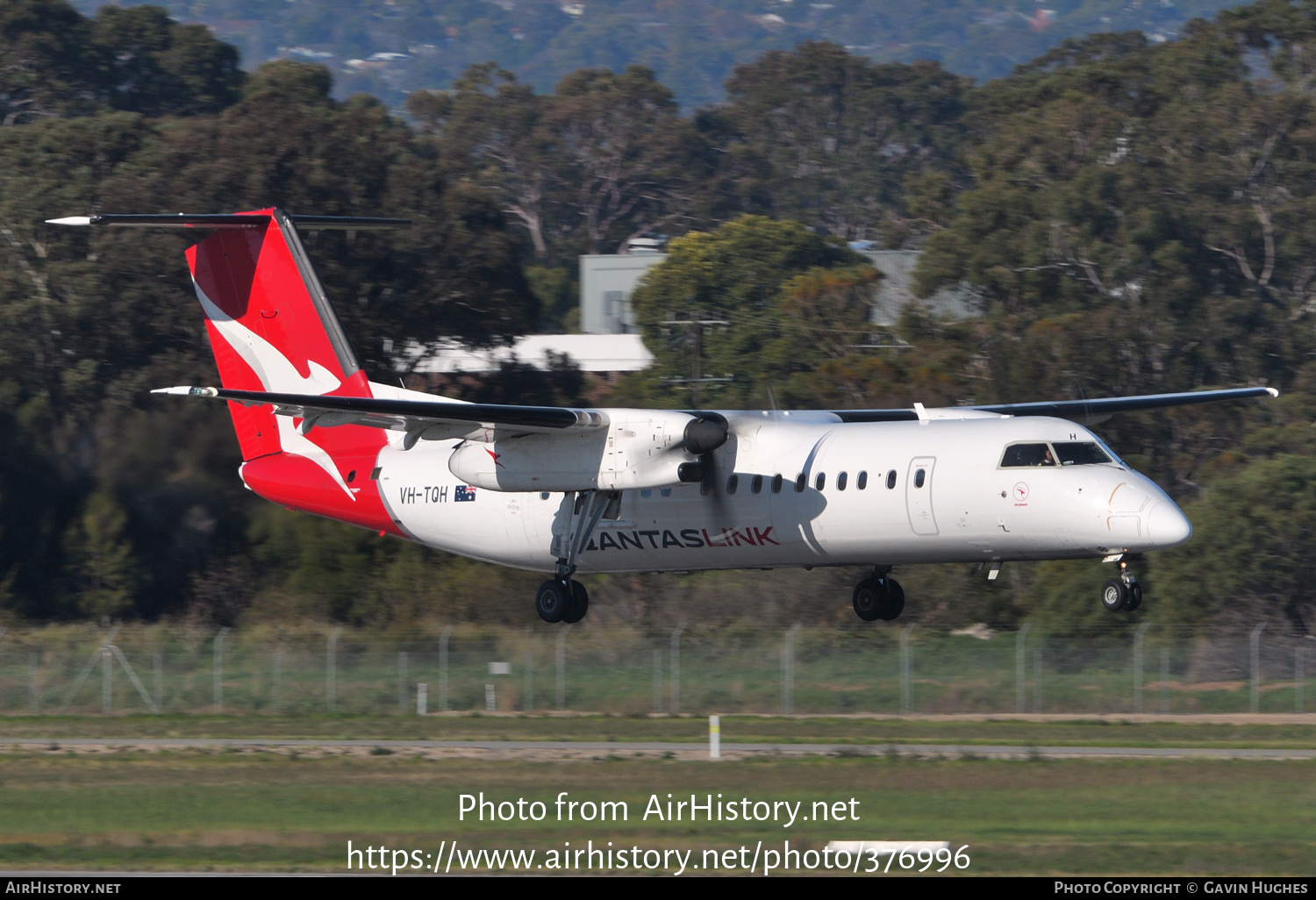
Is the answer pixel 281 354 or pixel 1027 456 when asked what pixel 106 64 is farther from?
pixel 1027 456

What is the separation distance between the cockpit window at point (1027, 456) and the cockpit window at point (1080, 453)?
5.0 inches

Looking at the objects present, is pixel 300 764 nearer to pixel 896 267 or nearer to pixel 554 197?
pixel 896 267

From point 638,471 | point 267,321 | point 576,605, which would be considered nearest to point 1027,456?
point 638,471

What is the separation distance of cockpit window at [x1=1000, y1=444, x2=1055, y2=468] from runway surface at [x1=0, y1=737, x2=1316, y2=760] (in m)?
6.55

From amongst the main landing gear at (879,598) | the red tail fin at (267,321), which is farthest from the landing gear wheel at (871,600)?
the red tail fin at (267,321)

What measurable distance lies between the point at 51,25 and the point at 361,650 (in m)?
63.1

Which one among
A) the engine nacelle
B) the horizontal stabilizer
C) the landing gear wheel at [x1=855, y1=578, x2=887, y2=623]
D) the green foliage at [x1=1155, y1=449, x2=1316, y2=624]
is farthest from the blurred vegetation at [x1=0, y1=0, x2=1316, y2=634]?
the landing gear wheel at [x1=855, y1=578, x2=887, y2=623]

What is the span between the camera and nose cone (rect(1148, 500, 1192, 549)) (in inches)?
789

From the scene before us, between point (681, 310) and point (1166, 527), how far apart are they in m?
49.2

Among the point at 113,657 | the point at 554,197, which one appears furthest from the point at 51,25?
the point at 113,657

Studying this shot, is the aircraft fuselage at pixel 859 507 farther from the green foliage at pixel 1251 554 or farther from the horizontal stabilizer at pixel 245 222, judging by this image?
the green foliage at pixel 1251 554

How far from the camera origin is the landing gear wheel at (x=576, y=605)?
24625 mm

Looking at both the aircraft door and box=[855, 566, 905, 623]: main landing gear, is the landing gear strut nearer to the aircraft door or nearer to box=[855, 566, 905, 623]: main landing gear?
box=[855, 566, 905, 623]: main landing gear

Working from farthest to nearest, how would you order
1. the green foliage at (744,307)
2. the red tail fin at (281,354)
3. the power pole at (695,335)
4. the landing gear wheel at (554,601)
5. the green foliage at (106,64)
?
the green foliage at (106,64) → the green foliage at (744,307) → the power pole at (695,335) → the red tail fin at (281,354) → the landing gear wheel at (554,601)
